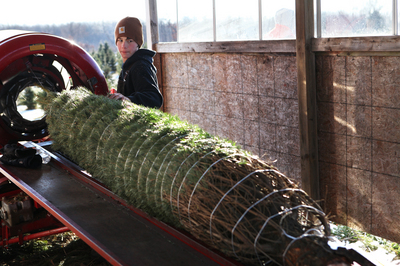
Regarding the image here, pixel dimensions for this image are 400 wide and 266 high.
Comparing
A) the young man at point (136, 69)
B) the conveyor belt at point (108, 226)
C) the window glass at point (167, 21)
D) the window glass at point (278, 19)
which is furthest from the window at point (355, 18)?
the conveyor belt at point (108, 226)

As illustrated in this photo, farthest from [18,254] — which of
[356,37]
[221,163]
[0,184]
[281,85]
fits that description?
[356,37]

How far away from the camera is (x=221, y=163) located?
1.68 metres

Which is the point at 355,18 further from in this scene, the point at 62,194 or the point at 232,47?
the point at 62,194

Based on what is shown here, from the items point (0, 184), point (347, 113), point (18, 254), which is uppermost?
point (347, 113)

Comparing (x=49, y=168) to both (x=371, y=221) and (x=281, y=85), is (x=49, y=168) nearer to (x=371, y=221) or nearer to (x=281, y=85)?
(x=281, y=85)

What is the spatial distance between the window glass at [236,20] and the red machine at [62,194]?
6.43 ft

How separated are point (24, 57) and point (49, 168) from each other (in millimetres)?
960

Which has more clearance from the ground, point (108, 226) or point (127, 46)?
point (127, 46)

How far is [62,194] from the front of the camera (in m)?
2.25

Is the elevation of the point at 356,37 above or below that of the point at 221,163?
above

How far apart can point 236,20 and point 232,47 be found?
322 mm

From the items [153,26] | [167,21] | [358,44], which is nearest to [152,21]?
[153,26]

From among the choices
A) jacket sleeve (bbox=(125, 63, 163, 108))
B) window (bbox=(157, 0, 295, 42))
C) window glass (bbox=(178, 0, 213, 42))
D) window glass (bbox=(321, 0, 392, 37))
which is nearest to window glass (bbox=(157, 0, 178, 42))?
window (bbox=(157, 0, 295, 42))

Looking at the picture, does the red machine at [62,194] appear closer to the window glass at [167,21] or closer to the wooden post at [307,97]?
the wooden post at [307,97]
